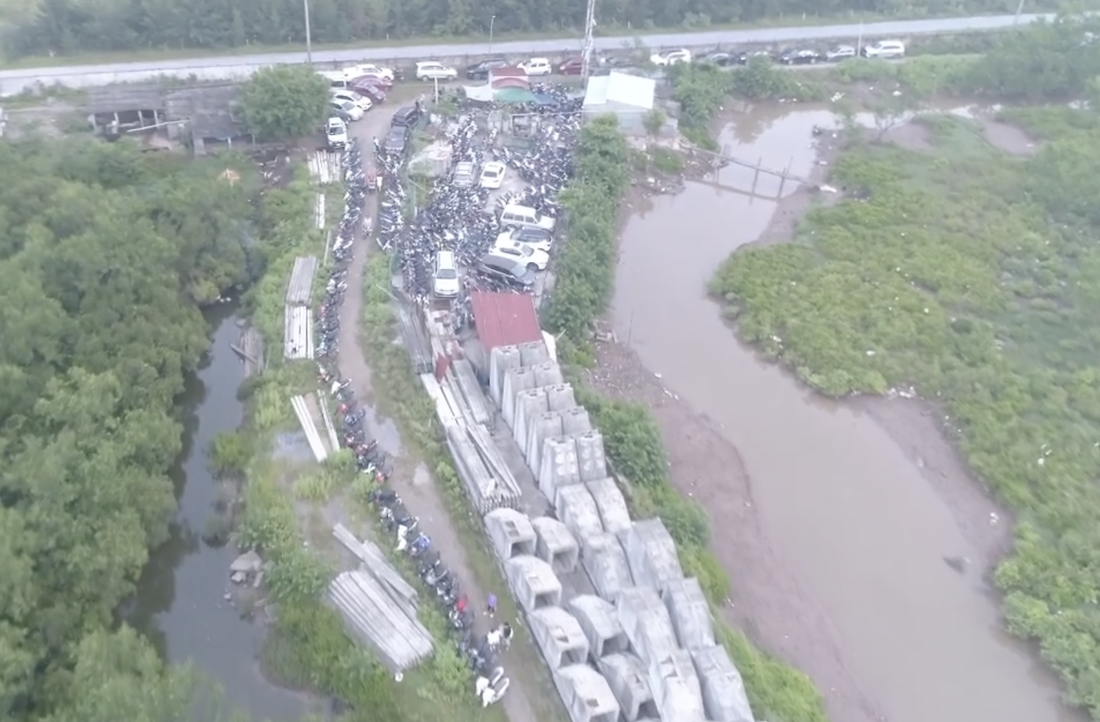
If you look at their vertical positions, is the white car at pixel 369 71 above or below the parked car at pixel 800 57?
below

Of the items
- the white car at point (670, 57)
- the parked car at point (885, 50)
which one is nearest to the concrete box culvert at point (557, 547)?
the white car at point (670, 57)

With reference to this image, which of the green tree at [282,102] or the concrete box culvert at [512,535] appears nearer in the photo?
the concrete box culvert at [512,535]

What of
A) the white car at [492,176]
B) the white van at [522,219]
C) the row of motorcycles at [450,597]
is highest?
the white car at [492,176]

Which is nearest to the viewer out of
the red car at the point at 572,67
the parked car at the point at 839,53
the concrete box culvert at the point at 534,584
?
the concrete box culvert at the point at 534,584

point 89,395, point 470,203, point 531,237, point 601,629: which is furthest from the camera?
point 470,203

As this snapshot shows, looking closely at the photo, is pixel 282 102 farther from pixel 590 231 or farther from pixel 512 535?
pixel 512 535

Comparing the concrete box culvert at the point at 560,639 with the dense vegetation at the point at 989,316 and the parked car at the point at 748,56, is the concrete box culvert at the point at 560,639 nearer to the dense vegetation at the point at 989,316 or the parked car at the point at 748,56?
the dense vegetation at the point at 989,316

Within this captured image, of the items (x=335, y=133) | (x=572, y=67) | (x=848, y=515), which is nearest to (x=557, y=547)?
(x=848, y=515)
